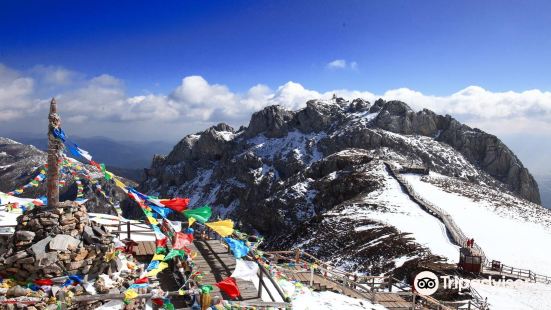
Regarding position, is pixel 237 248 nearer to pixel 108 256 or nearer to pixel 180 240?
pixel 180 240

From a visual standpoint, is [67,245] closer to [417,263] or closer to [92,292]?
[92,292]

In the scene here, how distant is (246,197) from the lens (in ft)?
393

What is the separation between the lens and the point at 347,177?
5925 cm

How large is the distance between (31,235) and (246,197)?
10806cm

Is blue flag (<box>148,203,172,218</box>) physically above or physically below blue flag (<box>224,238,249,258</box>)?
above

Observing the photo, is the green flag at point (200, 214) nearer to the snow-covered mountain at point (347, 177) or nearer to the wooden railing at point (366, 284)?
the wooden railing at point (366, 284)

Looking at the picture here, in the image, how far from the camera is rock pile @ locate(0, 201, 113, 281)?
12.0 metres

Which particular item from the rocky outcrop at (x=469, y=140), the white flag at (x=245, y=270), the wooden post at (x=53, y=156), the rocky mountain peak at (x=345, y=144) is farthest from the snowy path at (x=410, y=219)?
the rocky outcrop at (x=469, y=140)

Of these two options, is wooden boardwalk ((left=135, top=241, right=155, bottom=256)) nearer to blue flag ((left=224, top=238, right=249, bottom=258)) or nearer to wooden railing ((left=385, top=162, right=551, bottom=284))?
blue flag ((left=224, top=238, right=249, bottom=258))

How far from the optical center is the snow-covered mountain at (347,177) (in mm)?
36219

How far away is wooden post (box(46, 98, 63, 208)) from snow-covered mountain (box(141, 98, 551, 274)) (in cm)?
2344

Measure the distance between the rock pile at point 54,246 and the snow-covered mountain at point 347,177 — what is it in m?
22.0

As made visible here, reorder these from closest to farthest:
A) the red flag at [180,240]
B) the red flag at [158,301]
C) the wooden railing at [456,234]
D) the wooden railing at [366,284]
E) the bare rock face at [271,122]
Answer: the red flag at [158,301], the red flag at [180,240], the wooden railing at [366,284], the wooden railing at [456,234], the bare rock face at [271,122]

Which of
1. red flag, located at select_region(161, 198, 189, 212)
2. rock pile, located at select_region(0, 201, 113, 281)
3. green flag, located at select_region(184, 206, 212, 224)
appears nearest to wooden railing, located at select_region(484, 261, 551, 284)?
green flag, located at select_region(184, 206, 212, 224)
